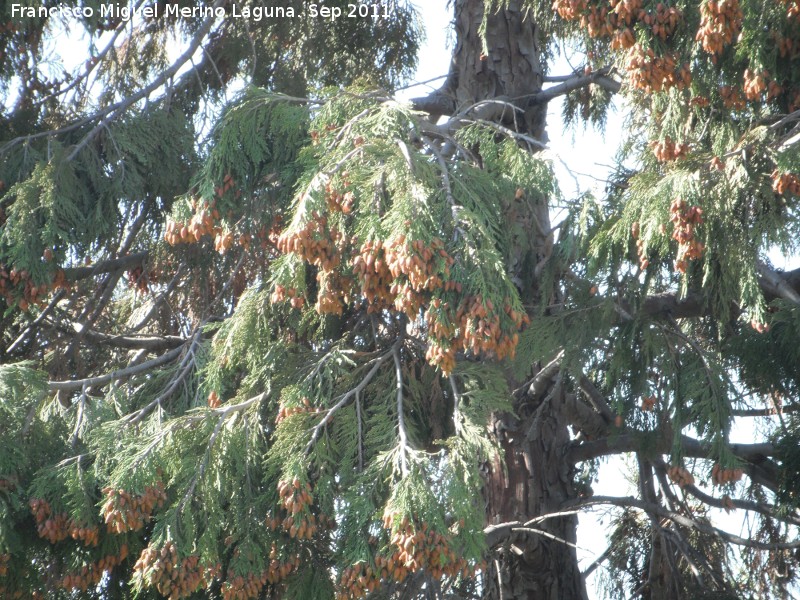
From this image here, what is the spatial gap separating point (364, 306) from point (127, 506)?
62.5 inches

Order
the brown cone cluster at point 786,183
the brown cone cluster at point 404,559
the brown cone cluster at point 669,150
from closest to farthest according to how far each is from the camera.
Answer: the brown cone cluster at point 404,559 → the brown cone cluster at point 786,183 → the brown cone cluster at point 669,150

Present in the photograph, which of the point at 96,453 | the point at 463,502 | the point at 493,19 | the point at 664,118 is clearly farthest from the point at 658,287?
the point at 96,453

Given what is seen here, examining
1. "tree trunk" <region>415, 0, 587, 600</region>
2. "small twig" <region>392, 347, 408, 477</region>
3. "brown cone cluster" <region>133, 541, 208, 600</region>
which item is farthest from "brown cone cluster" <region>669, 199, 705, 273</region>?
"brown cone cluster" <region>133, 541, 208, 600</region>

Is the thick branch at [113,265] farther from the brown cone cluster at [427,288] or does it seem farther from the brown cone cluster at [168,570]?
the brown cone cluster at [427,288]

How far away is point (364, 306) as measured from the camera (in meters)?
5.04

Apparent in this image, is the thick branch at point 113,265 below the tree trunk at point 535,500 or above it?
above

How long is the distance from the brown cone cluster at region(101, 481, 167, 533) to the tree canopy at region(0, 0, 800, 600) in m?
0.01

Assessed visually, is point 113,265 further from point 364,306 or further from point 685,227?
point 685,227

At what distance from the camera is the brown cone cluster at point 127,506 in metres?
3.95

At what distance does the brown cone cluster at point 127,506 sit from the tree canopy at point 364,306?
0.01m

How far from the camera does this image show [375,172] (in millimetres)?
3775

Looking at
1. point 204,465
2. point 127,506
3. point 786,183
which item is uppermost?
point 786,183

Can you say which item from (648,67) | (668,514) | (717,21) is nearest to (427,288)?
(648,67)

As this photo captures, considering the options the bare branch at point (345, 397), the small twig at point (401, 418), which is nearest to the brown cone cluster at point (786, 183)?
the small twig at point (401, 418)
